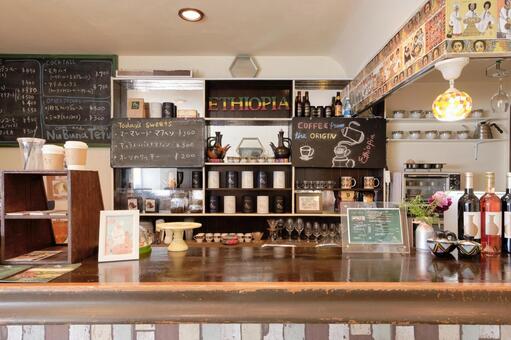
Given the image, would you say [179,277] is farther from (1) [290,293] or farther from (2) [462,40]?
(2) [462,40]

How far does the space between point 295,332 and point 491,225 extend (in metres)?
0.98

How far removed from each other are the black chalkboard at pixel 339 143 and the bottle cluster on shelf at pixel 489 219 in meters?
1.56

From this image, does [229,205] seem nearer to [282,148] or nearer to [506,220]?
[282,148]

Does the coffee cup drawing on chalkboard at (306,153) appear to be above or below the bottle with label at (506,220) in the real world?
above

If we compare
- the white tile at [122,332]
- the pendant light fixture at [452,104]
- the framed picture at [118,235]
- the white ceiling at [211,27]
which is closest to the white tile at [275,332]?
the white tile at [122,332]

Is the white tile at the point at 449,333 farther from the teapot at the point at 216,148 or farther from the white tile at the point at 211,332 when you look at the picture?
the teapot at the point at 216,148

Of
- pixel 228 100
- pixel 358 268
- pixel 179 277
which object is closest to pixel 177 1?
pixel 228 100

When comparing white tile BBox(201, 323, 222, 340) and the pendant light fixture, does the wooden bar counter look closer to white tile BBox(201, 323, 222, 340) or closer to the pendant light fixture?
white tile BBox(201, 323, 222, 340)

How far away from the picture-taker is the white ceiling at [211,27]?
2.25 m

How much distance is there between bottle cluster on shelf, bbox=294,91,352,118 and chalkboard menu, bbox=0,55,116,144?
202 centimetres

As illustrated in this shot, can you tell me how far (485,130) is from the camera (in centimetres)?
311

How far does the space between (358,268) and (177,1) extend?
2141mm

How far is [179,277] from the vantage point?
104cm

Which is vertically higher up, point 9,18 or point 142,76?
point 9,18
